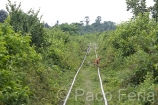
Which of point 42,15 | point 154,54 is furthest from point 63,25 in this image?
point 154,54

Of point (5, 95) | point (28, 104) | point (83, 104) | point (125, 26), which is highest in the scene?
point (125, 26)

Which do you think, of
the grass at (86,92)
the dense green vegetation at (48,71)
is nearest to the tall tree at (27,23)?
the dense green vegetation at (48,71)

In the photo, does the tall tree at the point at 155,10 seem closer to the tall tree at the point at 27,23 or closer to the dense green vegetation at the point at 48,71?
the dense green vegetation at the point at 48,71

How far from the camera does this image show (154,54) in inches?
458

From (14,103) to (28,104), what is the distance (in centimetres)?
84

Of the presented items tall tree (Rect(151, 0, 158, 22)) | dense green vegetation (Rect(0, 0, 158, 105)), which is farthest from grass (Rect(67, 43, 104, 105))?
tall tree (Rect(151, 0, 158, 22))

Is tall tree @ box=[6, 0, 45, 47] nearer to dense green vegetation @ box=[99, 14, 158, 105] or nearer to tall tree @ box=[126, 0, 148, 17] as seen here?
dense green vegetation @ box=[99, 14, 158, 105]

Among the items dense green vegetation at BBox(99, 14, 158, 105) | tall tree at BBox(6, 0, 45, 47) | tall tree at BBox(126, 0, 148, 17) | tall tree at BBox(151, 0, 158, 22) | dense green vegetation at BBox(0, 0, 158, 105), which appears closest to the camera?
dense green vegetation at BBox(0, 0, 158, 105)

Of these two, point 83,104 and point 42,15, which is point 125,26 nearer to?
point 42,15

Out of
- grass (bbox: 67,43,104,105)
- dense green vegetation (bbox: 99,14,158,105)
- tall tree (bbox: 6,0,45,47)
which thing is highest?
tall tree (bbox: 6,0,45,47)

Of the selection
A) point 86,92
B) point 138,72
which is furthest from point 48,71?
point 138,72

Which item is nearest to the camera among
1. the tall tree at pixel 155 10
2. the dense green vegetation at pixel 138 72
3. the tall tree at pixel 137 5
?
the dense green vegetation at pixel 138 72

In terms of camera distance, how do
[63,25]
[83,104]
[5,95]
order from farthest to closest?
[63,25], [83,104], [5,95]

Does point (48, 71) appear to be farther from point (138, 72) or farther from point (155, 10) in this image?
point (155, 10)
